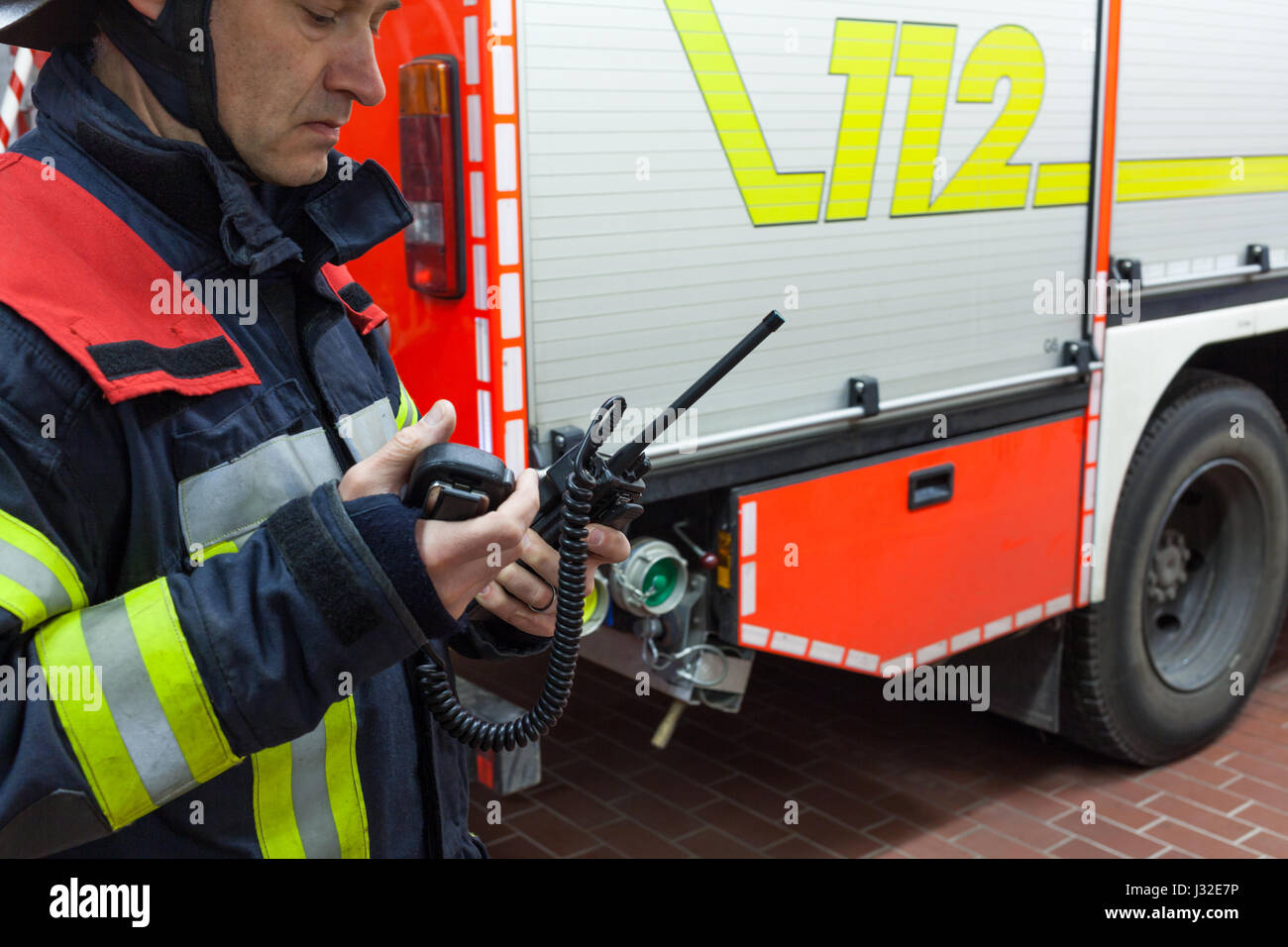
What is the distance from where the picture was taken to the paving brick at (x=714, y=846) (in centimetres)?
379

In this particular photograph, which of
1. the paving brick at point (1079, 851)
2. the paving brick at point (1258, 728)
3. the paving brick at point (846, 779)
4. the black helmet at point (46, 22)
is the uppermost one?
the black helmet at point (46, 22)

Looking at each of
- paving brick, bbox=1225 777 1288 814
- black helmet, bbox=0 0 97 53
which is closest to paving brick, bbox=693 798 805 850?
paving brick, bbox=1225 777 1288 814

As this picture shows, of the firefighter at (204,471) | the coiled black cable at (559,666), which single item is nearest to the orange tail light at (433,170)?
the firefighter at (204,471)

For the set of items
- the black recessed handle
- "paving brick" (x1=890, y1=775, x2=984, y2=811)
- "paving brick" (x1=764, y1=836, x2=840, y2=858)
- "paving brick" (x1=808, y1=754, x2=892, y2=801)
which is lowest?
"paving brick" (x1=764, y1=836, x2=840, y2=858)

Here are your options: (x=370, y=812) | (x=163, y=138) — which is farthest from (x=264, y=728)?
(x=163, y=138)

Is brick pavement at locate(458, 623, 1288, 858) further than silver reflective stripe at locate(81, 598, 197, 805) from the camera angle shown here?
Yes

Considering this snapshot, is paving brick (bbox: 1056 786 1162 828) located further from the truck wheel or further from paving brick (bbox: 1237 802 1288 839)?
paving brick (bbox: 1237 802 1288 839)

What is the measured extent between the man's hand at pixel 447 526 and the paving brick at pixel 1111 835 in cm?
297

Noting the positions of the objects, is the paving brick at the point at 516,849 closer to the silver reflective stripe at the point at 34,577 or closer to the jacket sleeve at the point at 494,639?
the jacket sleeve at the point at 494,639

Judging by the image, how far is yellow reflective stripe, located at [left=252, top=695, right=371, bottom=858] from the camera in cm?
143

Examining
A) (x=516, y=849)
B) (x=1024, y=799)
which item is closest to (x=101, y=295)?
(x=516, y=849)

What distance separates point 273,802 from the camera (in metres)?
1.44

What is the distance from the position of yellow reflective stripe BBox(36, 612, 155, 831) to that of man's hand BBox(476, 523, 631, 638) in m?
0.52
